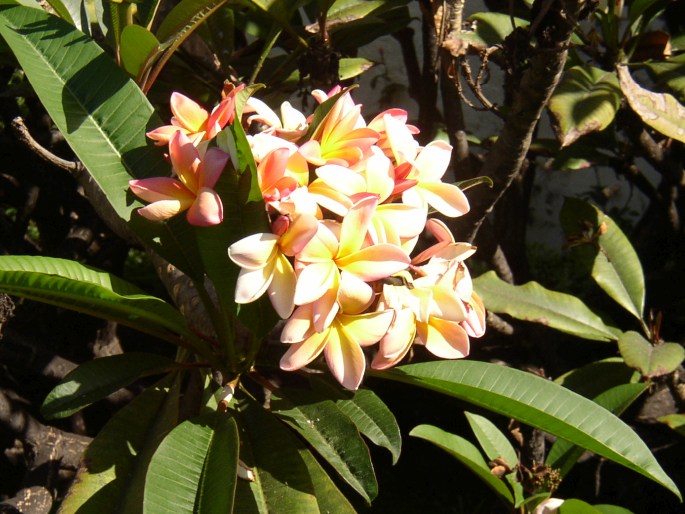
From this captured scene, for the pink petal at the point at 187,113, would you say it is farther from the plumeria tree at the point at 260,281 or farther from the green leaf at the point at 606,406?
the green leaf at the point at 606,406

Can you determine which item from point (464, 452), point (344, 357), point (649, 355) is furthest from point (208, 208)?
point (649, 355)

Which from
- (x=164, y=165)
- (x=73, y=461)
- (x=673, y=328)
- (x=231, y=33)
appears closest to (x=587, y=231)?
(x=673, y=328)

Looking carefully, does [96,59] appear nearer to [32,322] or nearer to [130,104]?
[130,104]

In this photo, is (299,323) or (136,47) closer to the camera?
(299,323)

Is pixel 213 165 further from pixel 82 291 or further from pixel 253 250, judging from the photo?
pixel 82 291

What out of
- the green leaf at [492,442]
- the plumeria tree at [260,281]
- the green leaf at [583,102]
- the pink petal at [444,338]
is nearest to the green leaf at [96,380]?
the plumeria tree at [260,281]
